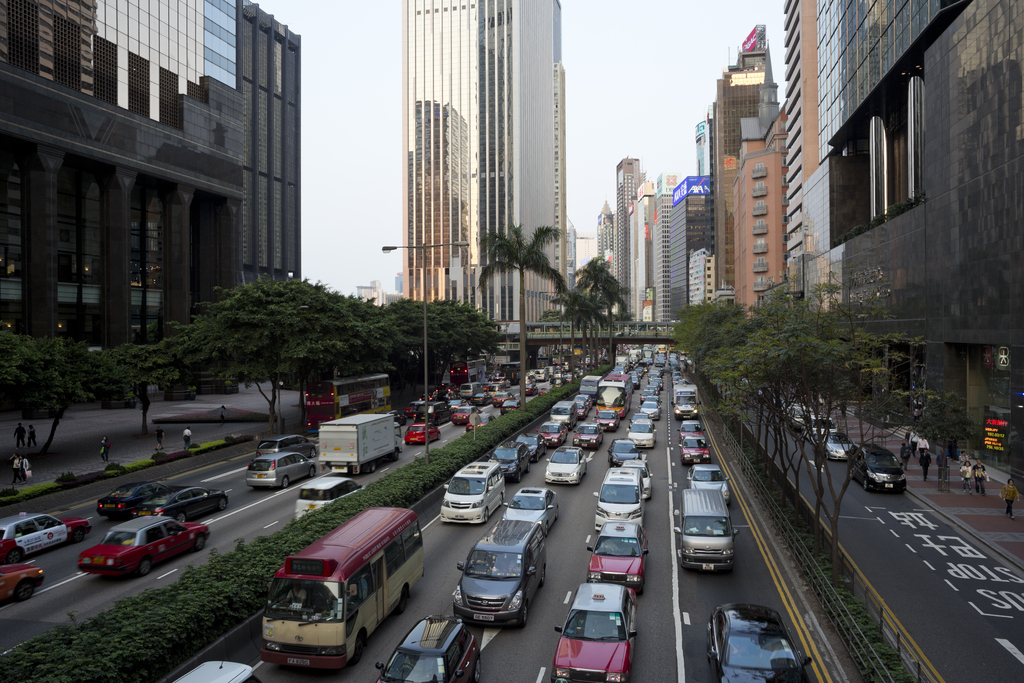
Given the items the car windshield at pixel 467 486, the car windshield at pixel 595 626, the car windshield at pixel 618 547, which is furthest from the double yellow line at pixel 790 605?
the car windshield at pixel 467 486

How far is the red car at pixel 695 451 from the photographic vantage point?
33375mm

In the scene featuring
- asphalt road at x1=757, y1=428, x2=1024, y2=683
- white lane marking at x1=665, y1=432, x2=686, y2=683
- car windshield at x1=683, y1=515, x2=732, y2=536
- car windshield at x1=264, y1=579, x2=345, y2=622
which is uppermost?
car windshield at x1=264, y1=579, x2=345, y2=622

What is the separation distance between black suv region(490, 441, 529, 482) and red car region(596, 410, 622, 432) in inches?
562

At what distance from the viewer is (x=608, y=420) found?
1831 inches

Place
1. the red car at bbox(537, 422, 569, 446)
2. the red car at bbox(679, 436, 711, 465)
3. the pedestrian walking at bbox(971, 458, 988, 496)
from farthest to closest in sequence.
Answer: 1. the red car at bbox(537, 422, 569, 446)
2. the red car at bbox(679, 436, 711, 465)
3. the pedestrian walking at bbox(971, 458, 988, 496)

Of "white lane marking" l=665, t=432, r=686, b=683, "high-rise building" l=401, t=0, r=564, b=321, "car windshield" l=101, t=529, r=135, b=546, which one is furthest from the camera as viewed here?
"high-rise building" l=401, t=0, r=564, b=321

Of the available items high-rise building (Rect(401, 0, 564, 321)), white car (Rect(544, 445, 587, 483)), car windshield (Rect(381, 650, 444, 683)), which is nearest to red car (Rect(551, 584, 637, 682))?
car windshield (Rect(381, 650, 444, 683))

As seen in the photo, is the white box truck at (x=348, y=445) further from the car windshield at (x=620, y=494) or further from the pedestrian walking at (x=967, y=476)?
the pedestrian walking at (x=967, y=476)

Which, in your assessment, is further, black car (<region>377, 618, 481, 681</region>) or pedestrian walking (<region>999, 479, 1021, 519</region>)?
pedestrian walking (<region>999, 479, 1021, 519</region>)

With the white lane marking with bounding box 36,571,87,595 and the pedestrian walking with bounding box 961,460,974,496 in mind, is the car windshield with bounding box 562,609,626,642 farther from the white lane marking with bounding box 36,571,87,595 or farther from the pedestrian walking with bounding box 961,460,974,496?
the pedestrian walking with bounding box 961,460,974,496

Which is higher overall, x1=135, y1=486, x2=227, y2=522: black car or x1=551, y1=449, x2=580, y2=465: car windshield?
x1=551, y1=449, x2=580, y2=465: car windshield

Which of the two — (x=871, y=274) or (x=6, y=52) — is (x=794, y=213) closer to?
(x=871, y=274)

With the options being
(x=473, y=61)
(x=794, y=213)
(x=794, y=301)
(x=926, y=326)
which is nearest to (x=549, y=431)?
(x=794, y=301)

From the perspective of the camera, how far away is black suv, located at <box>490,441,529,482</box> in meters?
30.2
